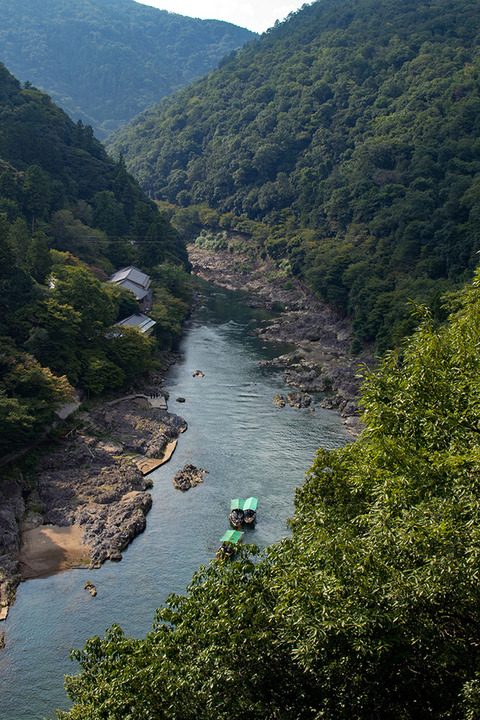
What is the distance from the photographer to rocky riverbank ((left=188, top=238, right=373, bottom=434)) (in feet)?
163

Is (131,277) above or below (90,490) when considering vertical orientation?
above

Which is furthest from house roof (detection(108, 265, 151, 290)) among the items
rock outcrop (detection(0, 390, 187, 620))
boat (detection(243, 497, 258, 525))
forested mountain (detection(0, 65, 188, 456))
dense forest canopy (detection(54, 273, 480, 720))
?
dense forest canopy (detection(54, 273, 480, 720))

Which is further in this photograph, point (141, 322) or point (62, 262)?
point (141, 322)

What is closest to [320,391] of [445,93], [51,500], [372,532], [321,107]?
[51,500]

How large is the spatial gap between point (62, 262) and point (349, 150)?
6565cm

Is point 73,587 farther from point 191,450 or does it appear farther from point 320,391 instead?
point 320,391

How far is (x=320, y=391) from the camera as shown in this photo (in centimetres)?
4975

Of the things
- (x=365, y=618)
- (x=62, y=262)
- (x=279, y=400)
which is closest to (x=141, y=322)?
(x=62, y=262)

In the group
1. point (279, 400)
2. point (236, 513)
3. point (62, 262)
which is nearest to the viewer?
point (236, 513)

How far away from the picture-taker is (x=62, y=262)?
166 feet

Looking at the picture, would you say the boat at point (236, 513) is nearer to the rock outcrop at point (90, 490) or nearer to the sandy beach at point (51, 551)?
the rock outcrop at point (90, 490)

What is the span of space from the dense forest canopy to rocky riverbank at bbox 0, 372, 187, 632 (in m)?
13.7

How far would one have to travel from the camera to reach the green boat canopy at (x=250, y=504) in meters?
31.0

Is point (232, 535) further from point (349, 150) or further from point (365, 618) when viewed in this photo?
point (349, 150)
